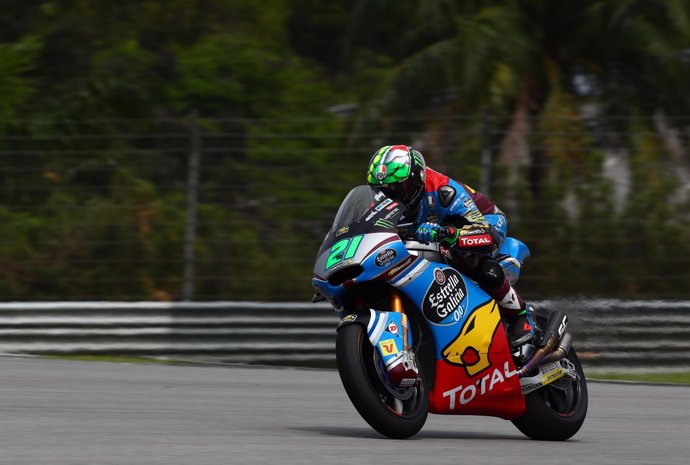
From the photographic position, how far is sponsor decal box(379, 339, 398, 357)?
6.03m

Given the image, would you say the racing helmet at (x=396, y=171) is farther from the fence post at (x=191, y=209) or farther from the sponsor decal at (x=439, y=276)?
the fence post at (x=191, y=209)

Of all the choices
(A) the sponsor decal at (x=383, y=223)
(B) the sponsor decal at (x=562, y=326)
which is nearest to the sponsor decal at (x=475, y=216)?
(A) the sponsor decal at (x=383, y=223)

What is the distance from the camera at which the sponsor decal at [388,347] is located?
603cm

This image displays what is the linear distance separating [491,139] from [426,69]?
15.2 ft

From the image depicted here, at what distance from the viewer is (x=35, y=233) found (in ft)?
38.2

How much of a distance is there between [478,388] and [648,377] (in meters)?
4.77

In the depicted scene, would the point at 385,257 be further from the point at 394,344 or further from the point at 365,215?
the point at 394,344

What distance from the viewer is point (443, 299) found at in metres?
6.46

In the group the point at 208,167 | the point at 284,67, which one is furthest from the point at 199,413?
the point at 284,67

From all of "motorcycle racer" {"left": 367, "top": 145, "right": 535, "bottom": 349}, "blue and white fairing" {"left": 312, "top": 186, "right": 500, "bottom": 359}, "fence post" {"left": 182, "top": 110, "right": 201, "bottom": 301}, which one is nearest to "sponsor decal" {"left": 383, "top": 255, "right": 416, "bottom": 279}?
"blue and white fairing" {"left": 312, "top": 186, "right": 500, "bottom": 359}

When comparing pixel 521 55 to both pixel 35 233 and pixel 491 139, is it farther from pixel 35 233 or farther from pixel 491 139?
pixel 35 233

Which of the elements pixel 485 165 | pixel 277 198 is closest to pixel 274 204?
pixel 277 198

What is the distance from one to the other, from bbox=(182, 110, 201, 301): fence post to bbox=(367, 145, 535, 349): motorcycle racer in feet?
16.2

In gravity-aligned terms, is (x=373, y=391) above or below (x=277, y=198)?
above
